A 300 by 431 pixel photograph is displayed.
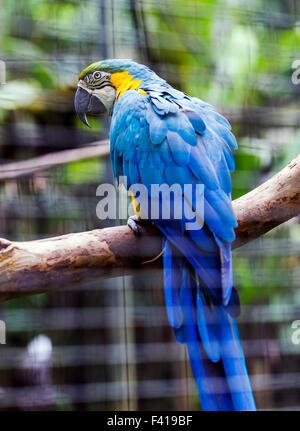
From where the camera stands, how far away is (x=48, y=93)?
1.02 m

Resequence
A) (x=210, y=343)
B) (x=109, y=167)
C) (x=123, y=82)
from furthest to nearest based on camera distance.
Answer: (x=109, y=167), (x=123, y=82), (x=210, y=343)

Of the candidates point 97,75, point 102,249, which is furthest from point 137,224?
point 97,75

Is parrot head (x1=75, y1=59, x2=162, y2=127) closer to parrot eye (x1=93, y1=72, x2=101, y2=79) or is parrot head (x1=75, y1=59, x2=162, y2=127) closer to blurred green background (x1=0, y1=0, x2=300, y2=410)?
parrot eye (x1=93, y1=72, x2=101, y2=79)

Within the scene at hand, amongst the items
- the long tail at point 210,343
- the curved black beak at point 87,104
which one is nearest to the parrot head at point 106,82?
the curved black beak at point 87,104

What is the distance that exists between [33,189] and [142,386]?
449 mm

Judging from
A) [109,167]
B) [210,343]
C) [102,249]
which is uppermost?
[109,167]

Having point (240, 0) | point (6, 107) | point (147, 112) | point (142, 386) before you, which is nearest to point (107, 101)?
point (147, 112)

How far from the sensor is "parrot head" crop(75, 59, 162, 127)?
82 cm

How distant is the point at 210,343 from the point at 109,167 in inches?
18.5

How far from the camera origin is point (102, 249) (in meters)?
0.66

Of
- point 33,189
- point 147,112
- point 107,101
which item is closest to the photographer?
point 147,112

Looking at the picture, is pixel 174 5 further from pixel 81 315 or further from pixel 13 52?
pixel 81 315

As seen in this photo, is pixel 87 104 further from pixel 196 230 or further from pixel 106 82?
pixel 196 230

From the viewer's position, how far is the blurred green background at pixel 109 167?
3.20 ft
